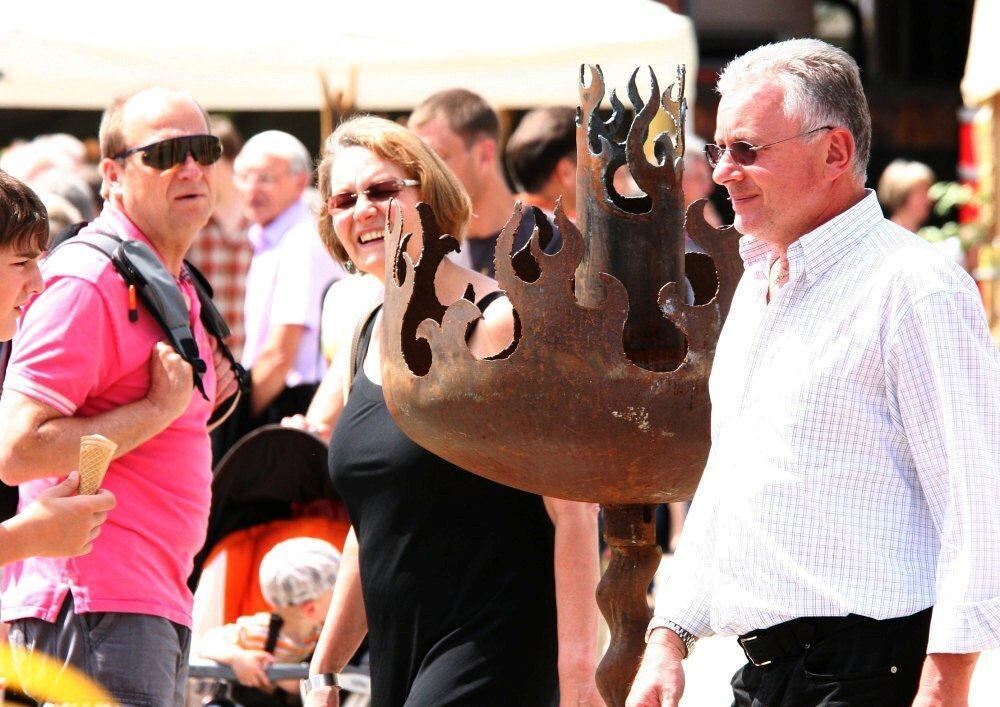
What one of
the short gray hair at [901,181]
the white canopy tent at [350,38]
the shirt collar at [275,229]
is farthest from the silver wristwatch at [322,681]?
the short gray hair at [901,181]

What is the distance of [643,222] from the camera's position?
286 centimetres

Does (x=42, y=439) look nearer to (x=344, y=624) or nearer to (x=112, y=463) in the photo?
(x=112, y=463)

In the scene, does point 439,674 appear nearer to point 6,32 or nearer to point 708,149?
point 708,149

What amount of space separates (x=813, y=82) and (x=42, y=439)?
69.1 inches

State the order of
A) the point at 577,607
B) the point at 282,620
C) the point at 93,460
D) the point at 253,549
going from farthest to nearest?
the point at 253,549, the point at 282,620, the point at 577,607, the point at 93,460

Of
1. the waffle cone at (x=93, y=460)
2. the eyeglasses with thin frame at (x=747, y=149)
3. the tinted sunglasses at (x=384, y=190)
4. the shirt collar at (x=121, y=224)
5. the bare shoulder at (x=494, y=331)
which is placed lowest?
the waffle cone at (x=93, y=460)

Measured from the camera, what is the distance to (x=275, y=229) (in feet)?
24.9

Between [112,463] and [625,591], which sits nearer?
[625,591]

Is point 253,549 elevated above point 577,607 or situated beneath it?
situated beneath

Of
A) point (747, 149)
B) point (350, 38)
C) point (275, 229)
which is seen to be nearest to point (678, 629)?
point (747, 149)

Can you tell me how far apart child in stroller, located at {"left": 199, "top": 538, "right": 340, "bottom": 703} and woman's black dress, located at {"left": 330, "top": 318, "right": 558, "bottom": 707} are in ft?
6.00

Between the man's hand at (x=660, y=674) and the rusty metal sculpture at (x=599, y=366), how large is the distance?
0.23 metres

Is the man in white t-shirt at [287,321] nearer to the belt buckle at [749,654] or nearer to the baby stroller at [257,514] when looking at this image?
the baby stroller at [257,514]

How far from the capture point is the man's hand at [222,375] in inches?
159
